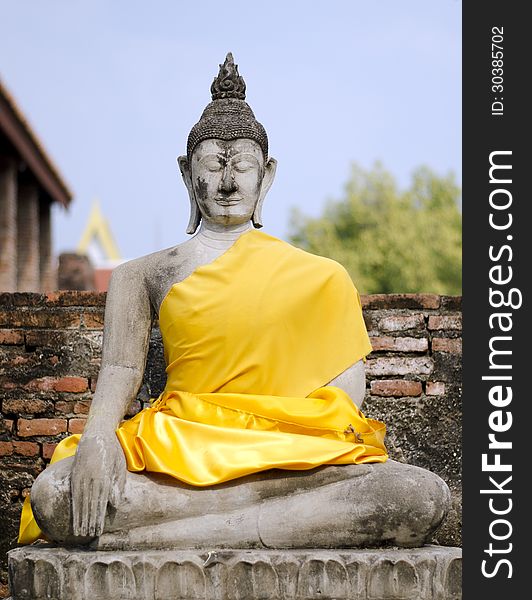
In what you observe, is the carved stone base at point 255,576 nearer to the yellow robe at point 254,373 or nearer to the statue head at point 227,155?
the yellow robe at point 254,373

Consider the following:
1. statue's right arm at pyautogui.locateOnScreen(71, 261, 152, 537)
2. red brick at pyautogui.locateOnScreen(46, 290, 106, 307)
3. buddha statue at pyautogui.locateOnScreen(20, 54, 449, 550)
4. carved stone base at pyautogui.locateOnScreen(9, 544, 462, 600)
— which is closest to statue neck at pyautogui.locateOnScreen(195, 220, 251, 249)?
buddha statue at pyautogui.locateOnScreen(20, 54, 449, 550)

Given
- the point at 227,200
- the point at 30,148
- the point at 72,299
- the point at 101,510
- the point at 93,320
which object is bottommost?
the point at 101,510

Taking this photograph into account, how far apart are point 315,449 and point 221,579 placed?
0.48 meters

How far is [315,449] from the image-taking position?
3.25 m

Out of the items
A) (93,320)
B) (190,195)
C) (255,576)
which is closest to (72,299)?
(93,320)

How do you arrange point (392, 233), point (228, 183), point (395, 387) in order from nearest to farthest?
point (228, 183), point (395, 387), point (392, 233)

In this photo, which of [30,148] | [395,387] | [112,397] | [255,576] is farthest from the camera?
[30,148]

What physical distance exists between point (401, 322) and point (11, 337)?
1.82 m

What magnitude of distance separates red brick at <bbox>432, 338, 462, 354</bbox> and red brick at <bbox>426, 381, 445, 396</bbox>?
15 cm

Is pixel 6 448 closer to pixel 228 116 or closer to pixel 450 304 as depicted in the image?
pixel 228 116

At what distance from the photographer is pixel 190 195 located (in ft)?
12.9

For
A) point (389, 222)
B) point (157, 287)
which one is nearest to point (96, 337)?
point (157, 287)

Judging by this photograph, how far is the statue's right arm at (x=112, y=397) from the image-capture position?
319 cm

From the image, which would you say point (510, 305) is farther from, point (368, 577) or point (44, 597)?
point (44, 597)
